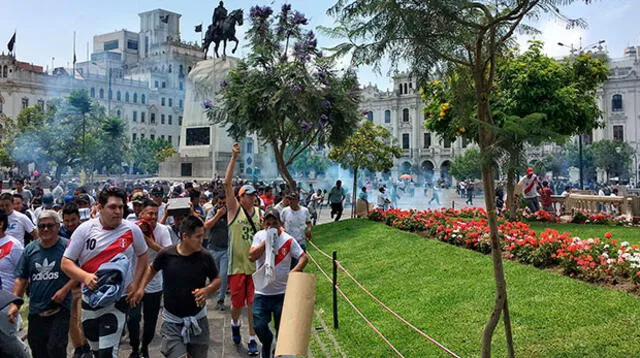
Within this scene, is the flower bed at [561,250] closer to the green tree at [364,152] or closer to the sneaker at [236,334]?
the sneaker at [236,334]

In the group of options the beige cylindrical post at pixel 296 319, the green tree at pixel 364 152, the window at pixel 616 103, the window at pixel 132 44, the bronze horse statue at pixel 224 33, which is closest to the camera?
the beige cylindrical post at pixel 296 319

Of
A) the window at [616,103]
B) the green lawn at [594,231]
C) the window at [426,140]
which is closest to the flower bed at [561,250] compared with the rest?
the green lawn at [594,231]

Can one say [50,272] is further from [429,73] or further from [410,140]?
[410,140]

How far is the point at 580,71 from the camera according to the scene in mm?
15898

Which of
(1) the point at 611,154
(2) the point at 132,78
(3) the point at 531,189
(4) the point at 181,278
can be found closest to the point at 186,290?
(4) the point at 181,278

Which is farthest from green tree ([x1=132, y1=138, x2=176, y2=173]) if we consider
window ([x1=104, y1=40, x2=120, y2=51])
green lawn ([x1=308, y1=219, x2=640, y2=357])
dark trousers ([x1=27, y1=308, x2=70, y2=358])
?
dark trousers ([x1=27, y1=308, x2=70, y2=358])

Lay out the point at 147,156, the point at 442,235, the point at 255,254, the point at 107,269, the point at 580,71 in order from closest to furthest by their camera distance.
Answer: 1. the point at 107,269
2. the point at 255,254
3. the point at 442,235
4. the point at 580,71
5. the point at 147,156

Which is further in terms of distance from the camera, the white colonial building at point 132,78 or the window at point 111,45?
the window at point 111,45

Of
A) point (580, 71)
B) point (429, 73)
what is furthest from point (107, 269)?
point (580, 71)

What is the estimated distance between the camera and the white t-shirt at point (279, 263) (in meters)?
5.66

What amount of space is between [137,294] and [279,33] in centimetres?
1094

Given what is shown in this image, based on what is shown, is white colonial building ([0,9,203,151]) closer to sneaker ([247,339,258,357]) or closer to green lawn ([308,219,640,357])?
green lawn ([308,219,640,357])

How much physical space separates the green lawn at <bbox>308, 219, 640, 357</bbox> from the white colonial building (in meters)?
70.9

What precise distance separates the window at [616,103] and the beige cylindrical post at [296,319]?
66439 millimetres
